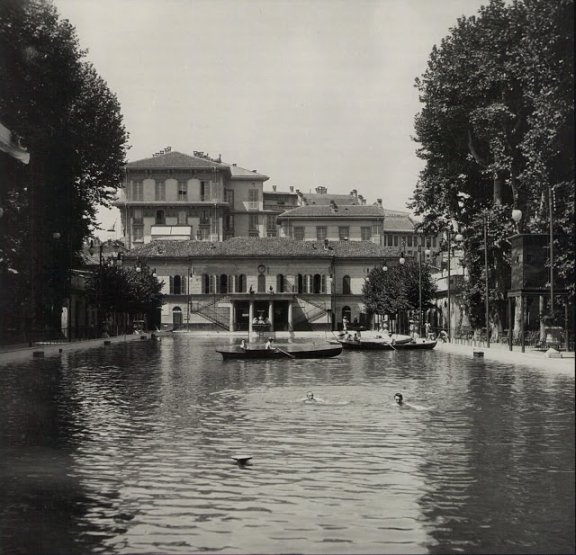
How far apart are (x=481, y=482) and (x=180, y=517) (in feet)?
10.4

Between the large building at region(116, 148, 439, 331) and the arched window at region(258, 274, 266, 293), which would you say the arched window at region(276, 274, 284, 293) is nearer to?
the large building at region(116, 148, 439, 331)

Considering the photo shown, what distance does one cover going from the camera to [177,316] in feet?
281

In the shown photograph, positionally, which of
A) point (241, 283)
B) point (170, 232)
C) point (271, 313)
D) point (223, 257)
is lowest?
point (271, 313)

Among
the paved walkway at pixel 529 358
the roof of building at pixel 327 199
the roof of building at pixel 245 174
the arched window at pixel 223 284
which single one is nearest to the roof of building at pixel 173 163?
the roof of building at pixel 245 174

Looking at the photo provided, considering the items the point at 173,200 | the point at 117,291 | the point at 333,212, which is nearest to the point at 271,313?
the point at 173,200

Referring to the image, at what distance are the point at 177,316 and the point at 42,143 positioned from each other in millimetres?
50996

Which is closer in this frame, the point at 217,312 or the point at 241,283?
the point at 217,312

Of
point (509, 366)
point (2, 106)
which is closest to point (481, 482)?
point (509, 366)

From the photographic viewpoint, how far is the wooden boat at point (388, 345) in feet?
134

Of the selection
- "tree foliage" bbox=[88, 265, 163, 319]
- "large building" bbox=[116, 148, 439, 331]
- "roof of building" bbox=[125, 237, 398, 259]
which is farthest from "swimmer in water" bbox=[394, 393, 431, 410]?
"roof of building" bbox=[125, 237, 398, 259]

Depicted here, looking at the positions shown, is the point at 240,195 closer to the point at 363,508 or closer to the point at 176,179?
the point at 176,179

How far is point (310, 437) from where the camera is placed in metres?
12.0

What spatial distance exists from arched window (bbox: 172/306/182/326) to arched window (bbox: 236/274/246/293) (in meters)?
6.10

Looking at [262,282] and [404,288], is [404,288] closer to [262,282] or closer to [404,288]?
[404,288]
